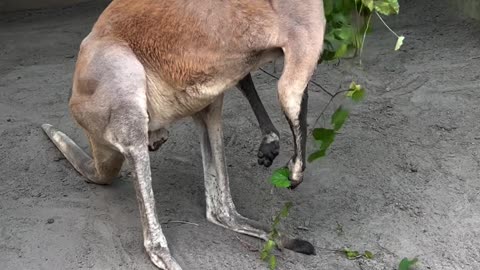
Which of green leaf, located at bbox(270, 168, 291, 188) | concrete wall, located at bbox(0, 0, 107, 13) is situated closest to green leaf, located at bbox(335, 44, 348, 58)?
green leaf, located at bbox(270, 168, 291, 188)

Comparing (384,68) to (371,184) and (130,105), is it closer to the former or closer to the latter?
(371,184)

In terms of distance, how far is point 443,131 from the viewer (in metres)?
4.89

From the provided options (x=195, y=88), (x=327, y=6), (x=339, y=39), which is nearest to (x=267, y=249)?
(x=195, y=88)

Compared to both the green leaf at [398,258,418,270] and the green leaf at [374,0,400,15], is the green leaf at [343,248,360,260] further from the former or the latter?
the green leaf at [374,0,400,15]

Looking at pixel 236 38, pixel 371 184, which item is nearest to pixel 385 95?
pixel 371 184

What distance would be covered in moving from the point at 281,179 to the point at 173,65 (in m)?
0.79

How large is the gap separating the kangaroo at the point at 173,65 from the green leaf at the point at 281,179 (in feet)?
0.10

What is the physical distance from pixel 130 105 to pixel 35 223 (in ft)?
3.37

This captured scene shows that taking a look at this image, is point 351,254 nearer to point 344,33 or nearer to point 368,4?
point 344,33

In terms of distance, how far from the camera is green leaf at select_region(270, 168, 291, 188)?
3708 millimetres

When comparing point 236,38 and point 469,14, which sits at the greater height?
point 236,38

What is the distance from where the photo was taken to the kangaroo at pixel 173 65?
3545 millimetres

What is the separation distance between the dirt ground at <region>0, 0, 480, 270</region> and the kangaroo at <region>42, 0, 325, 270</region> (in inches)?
12.5

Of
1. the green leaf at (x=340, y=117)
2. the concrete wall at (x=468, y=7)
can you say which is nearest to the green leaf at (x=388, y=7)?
the green leaf at (x=340, y=117)
